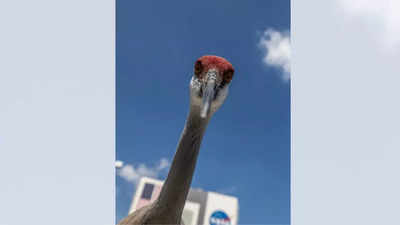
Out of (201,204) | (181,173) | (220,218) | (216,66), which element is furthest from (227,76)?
(220,218)

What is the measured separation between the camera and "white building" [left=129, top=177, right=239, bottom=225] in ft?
56.0

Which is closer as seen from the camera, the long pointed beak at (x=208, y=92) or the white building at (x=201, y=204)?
the long pointed beak at (x=208, y=92)

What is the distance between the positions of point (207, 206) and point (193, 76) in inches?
633

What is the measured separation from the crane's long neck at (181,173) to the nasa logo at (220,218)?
51.8ft

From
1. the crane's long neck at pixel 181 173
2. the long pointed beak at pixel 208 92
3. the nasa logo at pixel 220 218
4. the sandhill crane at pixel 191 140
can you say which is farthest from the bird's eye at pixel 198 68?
the nasa logo at pixel 220 218

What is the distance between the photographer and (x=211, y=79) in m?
2.40

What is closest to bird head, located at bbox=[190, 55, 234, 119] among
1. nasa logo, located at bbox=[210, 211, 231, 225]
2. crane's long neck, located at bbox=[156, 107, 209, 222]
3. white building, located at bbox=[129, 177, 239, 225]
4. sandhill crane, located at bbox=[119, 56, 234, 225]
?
sandhill crane, located at bbox=[119, 56, 234, 225]

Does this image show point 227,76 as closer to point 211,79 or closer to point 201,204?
point 211,79

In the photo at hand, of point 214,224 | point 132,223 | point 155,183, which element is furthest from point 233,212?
point 132,223

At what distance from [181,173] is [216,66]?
Answer: 0.86 m

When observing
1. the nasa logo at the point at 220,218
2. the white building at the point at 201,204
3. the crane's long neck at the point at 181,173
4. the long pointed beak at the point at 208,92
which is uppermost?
the long pointed beak at the point at 208,92

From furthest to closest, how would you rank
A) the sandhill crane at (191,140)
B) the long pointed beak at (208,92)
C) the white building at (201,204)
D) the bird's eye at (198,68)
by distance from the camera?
1. the white building at (201,204)
2. the bird's eye at (198,68)
3. the sandhill crane at (191,140)
4. the long pointed beak at (208,92)

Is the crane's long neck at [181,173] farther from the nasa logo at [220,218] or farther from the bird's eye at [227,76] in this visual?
the nasa logo at [220,218]

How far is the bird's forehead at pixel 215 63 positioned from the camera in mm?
2490
